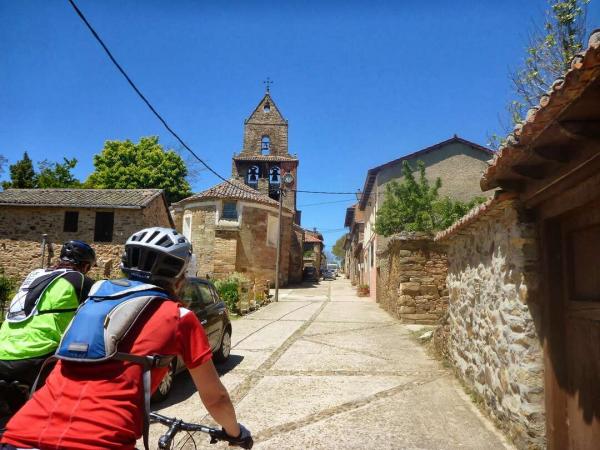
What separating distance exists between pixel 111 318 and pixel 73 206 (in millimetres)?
24911

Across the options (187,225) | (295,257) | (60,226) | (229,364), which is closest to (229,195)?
(187,225)

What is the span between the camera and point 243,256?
2752cm

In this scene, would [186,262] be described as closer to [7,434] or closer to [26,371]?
[7,434]

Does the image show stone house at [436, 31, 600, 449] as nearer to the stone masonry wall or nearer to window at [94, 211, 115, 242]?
the stone masonry wall

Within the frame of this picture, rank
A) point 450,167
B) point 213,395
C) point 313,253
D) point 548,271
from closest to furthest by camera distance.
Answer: point 213,395 < point 548,271 < point 450,167 < point 313,253

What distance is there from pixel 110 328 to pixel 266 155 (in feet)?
140

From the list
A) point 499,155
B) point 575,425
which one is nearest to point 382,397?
point 575,425

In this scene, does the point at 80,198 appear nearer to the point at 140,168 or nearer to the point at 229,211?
the point at 229,211

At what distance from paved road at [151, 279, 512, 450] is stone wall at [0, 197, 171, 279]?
16026 mm

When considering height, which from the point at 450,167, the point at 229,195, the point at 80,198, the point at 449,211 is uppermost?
the point at 450,167

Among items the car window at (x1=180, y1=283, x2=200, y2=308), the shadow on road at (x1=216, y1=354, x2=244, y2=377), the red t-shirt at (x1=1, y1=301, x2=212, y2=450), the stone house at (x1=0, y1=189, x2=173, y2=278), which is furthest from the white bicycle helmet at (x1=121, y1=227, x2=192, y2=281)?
the stone house at (x1=0, y1=189, x2=173, y2=278)

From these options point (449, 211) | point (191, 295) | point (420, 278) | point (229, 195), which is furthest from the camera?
point (229, 195)

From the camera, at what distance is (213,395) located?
1818 mm

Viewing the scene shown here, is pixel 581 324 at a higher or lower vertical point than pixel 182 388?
higher
